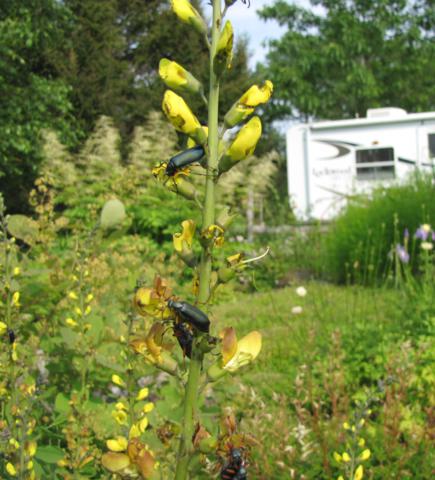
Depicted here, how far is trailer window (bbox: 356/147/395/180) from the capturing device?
52.7ft

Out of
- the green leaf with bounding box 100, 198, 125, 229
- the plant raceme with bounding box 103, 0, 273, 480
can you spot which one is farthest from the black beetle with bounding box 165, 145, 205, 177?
the green leaf with bounding box 100, 198, 125, 229

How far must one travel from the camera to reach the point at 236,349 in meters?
1.05

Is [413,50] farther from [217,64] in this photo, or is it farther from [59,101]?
[217,64]

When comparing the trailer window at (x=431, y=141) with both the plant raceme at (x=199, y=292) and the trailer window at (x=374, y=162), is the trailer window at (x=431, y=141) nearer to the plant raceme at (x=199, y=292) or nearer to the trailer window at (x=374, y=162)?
the trailer window at (x=374, y=162)

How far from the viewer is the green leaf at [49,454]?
182 cm

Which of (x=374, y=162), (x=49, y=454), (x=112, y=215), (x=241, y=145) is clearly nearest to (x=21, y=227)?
(x=112, y=215)

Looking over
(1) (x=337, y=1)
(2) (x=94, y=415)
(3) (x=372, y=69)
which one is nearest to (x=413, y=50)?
(3) (x=372, y=69)

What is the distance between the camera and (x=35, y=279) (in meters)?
3.36

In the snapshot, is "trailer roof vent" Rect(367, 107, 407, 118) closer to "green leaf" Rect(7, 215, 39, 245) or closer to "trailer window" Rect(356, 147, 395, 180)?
"trailer window" Rect(356, 147, 395, 180)

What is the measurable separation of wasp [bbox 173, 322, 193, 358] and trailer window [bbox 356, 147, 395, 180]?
50.6 feet

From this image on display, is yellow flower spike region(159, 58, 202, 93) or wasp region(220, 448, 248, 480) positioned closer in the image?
wasp region(220, 448, 248, 480)

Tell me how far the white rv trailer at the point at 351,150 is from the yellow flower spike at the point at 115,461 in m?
15.0

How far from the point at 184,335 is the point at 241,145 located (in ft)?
1.01

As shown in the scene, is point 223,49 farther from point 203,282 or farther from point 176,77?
point 203,282
